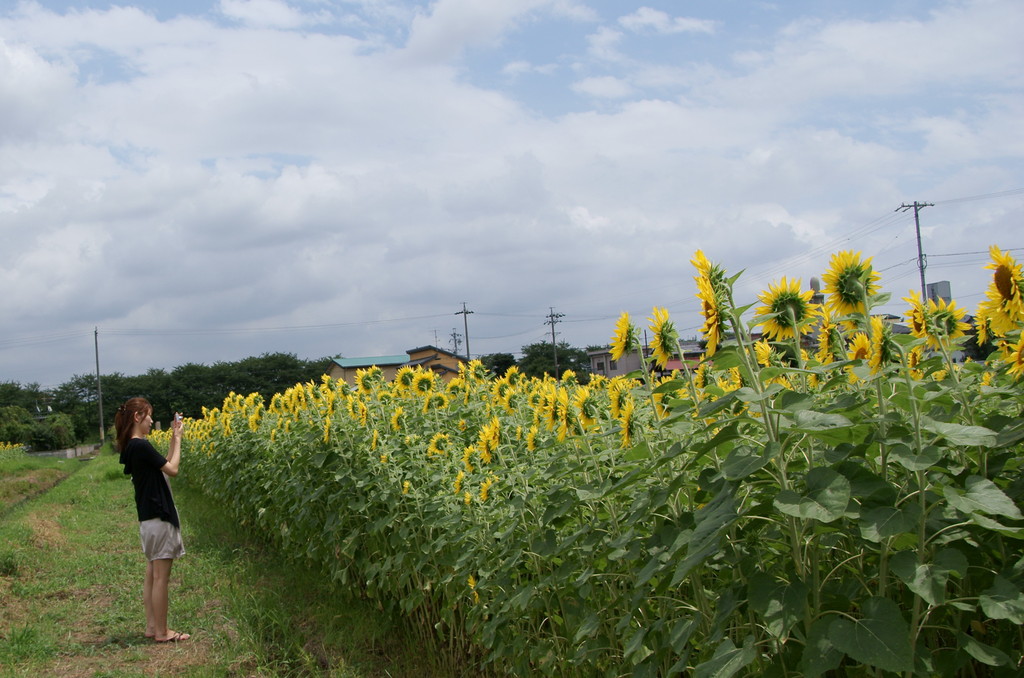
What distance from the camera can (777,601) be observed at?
5.16 feet

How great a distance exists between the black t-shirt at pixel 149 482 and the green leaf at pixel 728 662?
4432 mm

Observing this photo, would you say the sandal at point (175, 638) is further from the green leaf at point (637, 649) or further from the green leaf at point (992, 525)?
the green leaf at point (992, 525)

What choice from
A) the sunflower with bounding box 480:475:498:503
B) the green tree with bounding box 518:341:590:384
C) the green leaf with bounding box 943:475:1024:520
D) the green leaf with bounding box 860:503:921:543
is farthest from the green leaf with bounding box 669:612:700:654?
the green tree with bounding box 518:341:590:384

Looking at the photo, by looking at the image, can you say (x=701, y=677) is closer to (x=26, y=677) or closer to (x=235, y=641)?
(x=235, y=641)

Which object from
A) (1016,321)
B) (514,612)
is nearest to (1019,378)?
(1016,321)

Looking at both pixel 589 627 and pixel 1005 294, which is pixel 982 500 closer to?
pixel 1005 294

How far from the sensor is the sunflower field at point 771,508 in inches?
60.2

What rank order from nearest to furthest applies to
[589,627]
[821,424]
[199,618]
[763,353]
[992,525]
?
[992,525] → [821,424] → [589,627] → [763,353] → [199,618]

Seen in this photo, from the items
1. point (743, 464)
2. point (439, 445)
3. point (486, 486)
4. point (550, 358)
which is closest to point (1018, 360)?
point (743, 464)

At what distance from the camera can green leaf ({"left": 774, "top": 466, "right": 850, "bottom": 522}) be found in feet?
4.83

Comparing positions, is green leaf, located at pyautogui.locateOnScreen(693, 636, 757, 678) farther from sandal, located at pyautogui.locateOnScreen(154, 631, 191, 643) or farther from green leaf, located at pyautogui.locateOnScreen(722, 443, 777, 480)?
sandal, located at pyautogui.locateOnScreen(154, 631, 191, 643)

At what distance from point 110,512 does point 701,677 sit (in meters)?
12.6

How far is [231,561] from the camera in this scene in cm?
723

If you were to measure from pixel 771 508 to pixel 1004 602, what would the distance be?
1.43 ft
